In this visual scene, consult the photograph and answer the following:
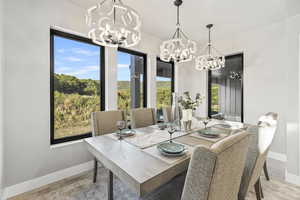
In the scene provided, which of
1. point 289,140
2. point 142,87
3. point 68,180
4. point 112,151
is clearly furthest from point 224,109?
point 68,180

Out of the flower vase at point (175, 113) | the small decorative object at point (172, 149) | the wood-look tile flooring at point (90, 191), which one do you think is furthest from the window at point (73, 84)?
the small decorative object at point (172, 149)

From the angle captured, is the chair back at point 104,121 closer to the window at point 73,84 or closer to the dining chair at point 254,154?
the window at point 73,84

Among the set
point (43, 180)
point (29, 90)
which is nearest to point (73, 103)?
point (29, 90)

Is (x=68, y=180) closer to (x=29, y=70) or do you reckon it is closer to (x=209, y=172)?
(x=29, y=70)

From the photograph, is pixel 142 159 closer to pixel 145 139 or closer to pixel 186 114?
pixel 145 139

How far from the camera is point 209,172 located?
62 cm

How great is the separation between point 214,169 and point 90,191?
68.4 inches

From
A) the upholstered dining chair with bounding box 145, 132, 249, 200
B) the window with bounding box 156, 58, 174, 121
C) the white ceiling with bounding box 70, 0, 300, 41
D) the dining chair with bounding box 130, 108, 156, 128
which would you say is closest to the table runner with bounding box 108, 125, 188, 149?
the dining chair with bounding box 130, 108, 156, 128

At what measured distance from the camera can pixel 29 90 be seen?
1.74 meters

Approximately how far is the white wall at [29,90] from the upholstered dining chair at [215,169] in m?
1.99

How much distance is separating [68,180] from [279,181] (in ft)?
9.96

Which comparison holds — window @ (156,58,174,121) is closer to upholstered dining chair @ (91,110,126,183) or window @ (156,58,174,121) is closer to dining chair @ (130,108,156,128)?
dining chair @ (130,108,156,128)

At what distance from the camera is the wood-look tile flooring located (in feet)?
5.30

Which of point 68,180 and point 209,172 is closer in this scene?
point 209,172
